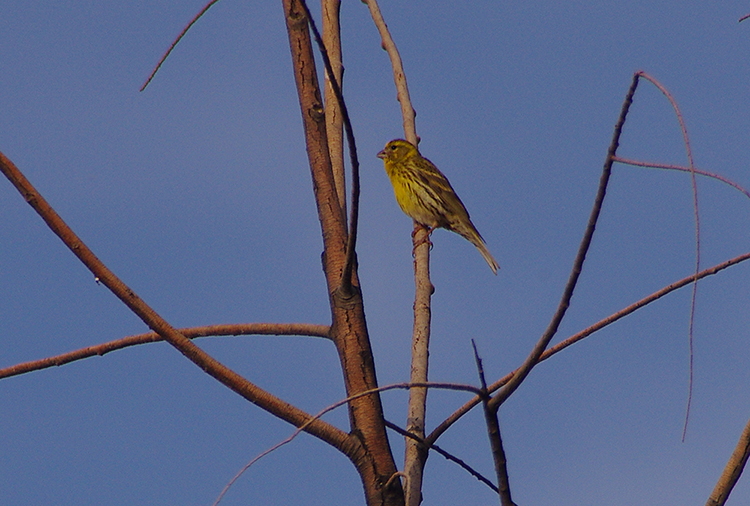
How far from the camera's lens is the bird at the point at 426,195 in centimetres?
1003

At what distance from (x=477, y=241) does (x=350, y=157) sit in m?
7.48

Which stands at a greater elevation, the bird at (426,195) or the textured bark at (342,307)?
the bird at (426,195)

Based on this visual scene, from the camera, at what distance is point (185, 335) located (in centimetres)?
346

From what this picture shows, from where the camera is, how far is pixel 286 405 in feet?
10.3

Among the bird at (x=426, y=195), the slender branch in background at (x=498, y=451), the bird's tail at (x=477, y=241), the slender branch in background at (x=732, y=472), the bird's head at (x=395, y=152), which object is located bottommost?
the slender branch in background at (x=732, y=472)

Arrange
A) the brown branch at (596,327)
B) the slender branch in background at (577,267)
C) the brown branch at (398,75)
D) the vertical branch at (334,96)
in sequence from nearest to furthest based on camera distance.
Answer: the slender branch in background at (577,267)
the brown branch at (596,327)
the vertical branch at (334,96)
the brown branch at (398,75)

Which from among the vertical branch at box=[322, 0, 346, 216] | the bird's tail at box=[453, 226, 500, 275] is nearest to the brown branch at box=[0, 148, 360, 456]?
the vertical branch at box=[322, 0, 346, 216]

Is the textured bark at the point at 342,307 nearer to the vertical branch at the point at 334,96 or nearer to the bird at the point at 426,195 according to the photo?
the vertical branch at the point at 334,96

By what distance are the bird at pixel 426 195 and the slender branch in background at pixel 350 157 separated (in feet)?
20.1

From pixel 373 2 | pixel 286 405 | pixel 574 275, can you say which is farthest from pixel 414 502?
pixel 373 2

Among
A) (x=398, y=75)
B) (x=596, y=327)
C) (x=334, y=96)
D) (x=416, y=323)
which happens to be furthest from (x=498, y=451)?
(x=398, y=75)

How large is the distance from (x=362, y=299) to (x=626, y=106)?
1725 mm

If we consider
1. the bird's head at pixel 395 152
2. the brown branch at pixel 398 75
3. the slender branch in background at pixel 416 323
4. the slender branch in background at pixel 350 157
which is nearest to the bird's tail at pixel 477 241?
the bird's head at pixel 395 152

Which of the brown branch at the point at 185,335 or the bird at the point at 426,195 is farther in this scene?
the bird at the point at 426,195
